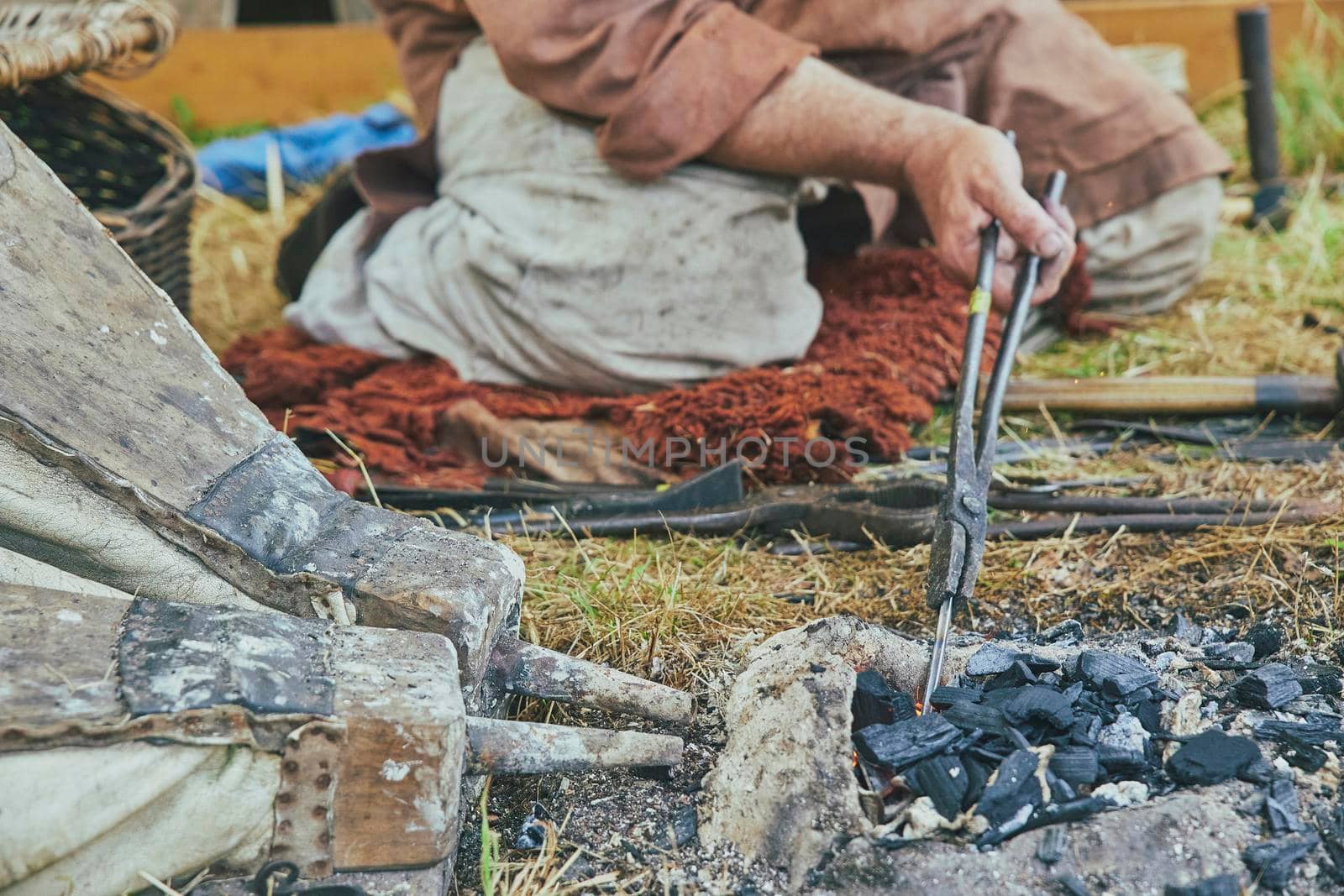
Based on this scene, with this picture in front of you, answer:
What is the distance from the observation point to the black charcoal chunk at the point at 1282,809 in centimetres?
125

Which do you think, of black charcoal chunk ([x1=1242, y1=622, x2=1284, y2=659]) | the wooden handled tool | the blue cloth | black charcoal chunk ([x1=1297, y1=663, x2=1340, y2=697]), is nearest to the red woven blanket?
the wooden handled tool

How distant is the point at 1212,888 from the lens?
3.87 feet

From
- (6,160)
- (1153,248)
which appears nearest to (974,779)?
(6,160)

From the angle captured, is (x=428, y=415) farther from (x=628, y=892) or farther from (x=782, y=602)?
(x=628, y=892)

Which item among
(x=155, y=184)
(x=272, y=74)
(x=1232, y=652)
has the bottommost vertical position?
(x=1232, y=652)

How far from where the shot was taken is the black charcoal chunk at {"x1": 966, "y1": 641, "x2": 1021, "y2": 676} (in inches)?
60.1

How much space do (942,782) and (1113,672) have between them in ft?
1.02

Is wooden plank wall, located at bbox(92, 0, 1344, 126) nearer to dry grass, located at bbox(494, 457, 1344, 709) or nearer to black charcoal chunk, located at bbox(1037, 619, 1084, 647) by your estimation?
dry grass, located at bbox(494, 457, 1344, 709)

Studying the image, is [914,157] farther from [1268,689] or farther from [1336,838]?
[1336,838]

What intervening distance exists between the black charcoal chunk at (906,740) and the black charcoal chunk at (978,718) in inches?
0.9

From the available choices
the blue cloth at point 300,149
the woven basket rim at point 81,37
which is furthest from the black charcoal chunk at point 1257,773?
the blue cloth at point 300,149

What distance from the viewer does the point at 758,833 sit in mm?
1310

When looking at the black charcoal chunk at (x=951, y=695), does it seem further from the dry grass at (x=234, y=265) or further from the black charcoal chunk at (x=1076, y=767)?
the dry grass at (x=234, y=265)

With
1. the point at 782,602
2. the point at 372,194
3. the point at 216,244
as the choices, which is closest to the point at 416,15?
the point at 372,194
